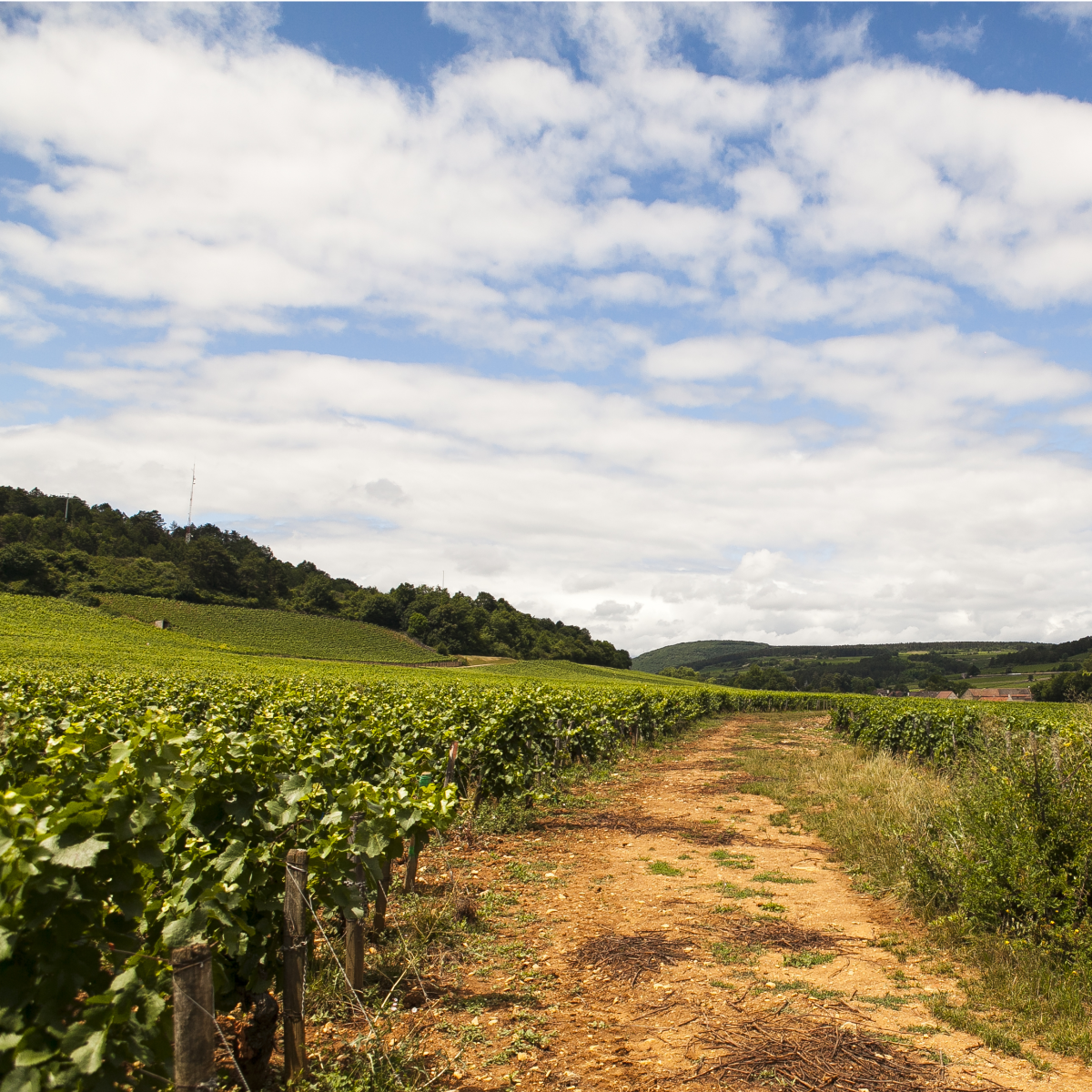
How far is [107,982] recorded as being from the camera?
300 centimetres

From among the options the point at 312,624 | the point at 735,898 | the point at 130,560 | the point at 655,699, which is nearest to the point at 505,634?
the point at 312,624

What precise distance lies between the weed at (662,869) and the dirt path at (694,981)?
0.10ft

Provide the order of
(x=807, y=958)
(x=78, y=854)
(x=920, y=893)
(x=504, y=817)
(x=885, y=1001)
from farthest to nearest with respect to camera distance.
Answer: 1. (x=504, y=817)
2. (x=920, y=893)
3. (x=807, y=958)
4. (x=885, y=1001)
5. (x=78, y=854)

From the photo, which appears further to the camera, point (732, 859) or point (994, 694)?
point (994, 694)

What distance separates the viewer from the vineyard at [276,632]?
233ft

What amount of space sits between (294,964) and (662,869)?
578 centimetres

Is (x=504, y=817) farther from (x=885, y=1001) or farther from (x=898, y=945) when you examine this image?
(x=885, y=1001)

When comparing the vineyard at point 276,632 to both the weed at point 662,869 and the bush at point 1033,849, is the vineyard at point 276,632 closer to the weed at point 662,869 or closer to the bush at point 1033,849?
the weed at point 662,869

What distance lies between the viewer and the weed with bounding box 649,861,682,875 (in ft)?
28.1

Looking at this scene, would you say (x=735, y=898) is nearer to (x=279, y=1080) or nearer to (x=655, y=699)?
(x=279, y=1080)

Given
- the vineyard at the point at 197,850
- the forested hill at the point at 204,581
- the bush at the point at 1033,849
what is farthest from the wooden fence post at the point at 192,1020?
the forested hill at the point at 204,581

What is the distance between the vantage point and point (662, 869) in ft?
28.6

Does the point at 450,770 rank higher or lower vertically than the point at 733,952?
higher

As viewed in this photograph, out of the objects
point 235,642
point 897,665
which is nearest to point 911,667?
point 897,665
